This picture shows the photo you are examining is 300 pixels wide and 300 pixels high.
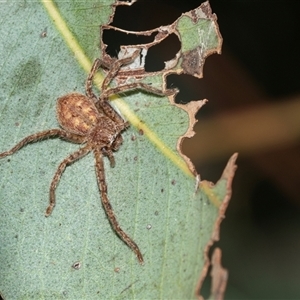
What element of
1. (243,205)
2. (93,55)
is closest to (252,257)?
(243,205)

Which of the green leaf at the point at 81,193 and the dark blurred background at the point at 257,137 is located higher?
the green leaf at the point at 81,193

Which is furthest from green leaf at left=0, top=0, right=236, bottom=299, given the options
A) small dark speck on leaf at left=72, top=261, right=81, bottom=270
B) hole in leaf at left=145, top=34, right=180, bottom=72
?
hole in leaf at left=145, top=34, right=180, bottom=72

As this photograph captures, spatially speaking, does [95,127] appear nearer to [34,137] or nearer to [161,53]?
[34,137]

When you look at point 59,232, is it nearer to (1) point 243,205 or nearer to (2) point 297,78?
(1) point 243,205

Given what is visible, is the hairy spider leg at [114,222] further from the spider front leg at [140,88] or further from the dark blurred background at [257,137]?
the dark blurred background at [257,137]

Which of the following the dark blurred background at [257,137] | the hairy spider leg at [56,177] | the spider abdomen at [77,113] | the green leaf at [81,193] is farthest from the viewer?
the dark blurred background at [257,137]

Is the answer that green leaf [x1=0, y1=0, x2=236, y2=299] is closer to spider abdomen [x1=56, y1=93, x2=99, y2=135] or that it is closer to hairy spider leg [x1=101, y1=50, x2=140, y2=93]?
spider abdomen [x1=56, y1=93, x2=99, y2=135]

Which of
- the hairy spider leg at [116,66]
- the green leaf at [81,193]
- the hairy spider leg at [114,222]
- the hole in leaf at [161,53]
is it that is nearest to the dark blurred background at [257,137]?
the hole in leaf at [161,53]
